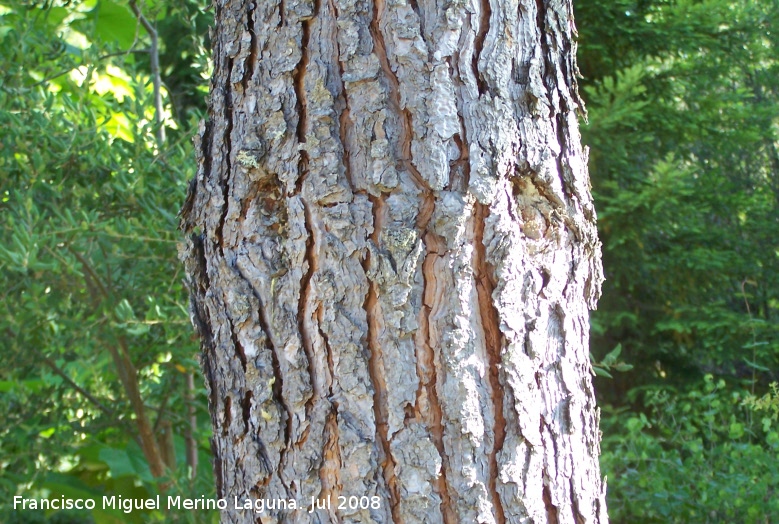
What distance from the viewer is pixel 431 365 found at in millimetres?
1063

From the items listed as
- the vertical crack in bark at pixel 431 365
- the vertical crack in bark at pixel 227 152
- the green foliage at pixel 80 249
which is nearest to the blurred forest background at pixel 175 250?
the green foliage at pixel 80 249

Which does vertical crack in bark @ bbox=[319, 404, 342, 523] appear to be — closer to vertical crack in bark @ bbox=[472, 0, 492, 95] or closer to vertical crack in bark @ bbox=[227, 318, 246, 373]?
vertical crack in bark @ bbox=[227, 318, 246, 373]

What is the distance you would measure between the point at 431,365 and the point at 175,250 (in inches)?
51.9

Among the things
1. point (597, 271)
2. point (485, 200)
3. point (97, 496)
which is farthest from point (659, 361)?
point (485, 200)

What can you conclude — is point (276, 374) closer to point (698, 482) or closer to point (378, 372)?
point (378, 372)

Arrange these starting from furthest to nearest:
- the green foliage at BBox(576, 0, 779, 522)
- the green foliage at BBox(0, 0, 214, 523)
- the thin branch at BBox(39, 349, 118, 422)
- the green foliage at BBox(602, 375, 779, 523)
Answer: the green foliage at BBox(576, 0, 779, 522), the green foliage at BBox(602, 375, 779, 523), the thin branch at BBox(39, 349, 118, 422), the green foliage at BBox(0, 0, 214, 523)

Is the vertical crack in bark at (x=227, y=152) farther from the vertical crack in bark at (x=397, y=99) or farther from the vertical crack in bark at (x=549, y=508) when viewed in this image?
the vertical crack in bark at (x=549, y=508)

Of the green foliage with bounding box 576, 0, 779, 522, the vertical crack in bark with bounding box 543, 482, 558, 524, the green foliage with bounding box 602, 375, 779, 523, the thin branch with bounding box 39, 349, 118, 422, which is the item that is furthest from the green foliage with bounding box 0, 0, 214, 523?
the green foliage with bounding box 576, 0, 779, 522

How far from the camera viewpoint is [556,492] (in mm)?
1129

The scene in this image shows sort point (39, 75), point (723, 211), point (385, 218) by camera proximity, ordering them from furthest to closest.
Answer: point (723, 211) → point (39, 75) → point (385, 218)

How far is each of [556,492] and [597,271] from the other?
0.37 meters

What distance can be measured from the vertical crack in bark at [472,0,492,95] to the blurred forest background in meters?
0.89

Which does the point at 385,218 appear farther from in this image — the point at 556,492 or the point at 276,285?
the point at 556,492

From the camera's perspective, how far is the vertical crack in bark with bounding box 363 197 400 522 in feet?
3.46
